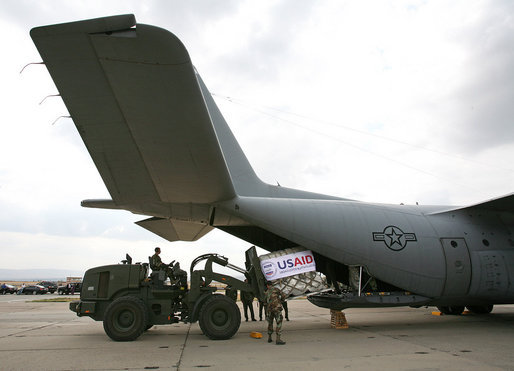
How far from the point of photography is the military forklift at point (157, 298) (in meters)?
7.71

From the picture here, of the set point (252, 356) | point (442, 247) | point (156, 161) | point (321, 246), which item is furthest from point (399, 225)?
point (156, 161)

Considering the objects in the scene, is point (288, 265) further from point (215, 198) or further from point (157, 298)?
point (157, 298)

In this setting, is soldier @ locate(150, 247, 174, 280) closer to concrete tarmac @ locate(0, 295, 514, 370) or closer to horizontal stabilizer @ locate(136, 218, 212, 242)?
concrete tarmac @ locate(0, 295, 514, 370)

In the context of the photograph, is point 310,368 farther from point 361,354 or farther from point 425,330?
point 425,330

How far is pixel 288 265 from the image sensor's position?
28.5 feet

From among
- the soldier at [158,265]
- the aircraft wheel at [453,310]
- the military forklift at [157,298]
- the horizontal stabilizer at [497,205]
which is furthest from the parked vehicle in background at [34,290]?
the horizontal stabilizer at [497,205]

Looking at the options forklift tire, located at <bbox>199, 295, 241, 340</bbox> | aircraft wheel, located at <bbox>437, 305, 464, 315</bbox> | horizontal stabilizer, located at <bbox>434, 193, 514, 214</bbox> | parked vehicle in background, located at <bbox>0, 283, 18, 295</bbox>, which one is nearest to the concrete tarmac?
forklift tire, located at <bbox>199, 295, 241, 340</bbox>

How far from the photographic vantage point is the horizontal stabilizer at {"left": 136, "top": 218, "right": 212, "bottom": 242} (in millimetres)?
10758

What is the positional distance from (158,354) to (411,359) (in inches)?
164

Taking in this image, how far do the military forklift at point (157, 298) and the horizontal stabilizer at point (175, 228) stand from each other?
2.16 metres

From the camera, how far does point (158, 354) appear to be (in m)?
6.36

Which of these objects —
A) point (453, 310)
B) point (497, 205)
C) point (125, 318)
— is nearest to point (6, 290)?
point (125, 318)

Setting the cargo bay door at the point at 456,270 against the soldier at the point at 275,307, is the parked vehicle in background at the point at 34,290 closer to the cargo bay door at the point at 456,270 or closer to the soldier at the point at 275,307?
the soldier at the point at 275,307

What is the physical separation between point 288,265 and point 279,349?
2231 mm
